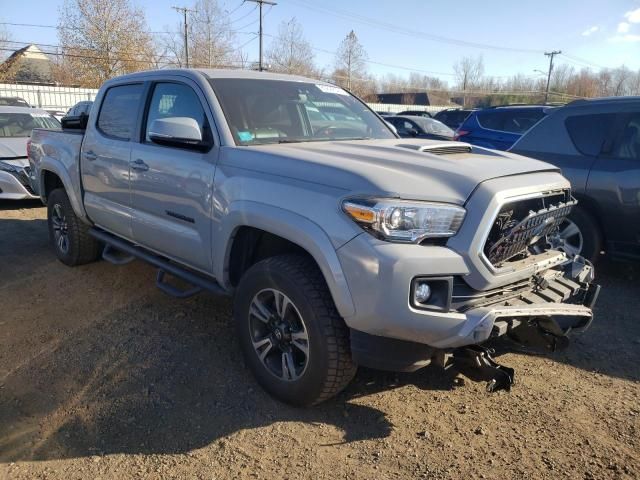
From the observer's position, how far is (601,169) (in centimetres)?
509


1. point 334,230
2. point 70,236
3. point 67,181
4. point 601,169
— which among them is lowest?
point 70,236

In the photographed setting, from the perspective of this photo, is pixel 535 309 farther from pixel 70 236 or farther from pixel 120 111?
pixel 70 236

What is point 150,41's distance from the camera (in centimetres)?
3400

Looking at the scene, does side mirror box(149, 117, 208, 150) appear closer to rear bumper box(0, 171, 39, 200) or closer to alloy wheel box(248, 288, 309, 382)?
alloy wheel box(248, 288, 309, 382)

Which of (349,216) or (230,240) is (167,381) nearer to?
(230,240)

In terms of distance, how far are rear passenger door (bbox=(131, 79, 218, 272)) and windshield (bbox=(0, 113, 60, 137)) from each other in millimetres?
6882

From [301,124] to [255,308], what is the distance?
1.49 metres

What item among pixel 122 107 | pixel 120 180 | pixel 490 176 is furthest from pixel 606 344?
pixel 122 107

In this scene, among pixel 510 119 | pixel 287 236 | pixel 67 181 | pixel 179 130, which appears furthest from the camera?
pixel 510 119

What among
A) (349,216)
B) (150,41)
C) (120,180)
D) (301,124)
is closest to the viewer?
(349,216)

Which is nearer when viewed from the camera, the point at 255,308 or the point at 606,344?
the point at 255,308

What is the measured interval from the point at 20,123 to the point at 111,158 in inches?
267

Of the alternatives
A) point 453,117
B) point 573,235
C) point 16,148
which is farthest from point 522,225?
point 453,117

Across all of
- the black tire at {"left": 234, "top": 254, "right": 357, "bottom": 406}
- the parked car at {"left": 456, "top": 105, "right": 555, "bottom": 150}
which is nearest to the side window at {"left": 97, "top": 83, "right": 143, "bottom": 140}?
the black tire at {"left": 234, "top": 254, "right": 357, "bottom": 406}
